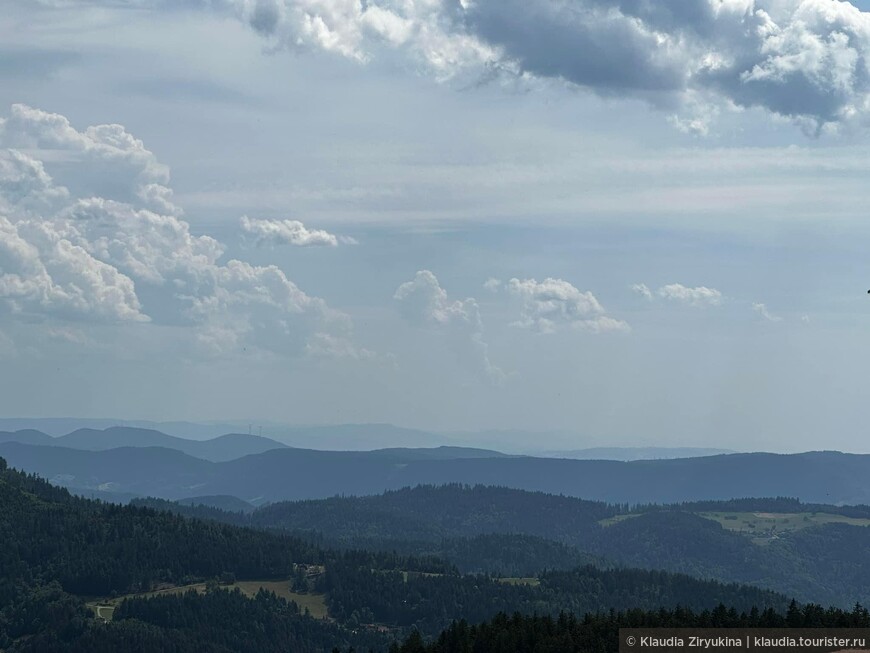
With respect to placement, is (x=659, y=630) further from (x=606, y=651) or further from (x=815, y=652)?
(x=815, y=652)

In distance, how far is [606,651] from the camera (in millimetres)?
195000

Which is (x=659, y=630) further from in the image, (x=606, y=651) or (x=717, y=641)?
(x=717, y=641)

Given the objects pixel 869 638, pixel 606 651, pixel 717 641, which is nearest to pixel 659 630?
pixel 606 651

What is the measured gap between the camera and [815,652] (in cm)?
15550

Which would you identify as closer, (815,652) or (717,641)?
(815,652)

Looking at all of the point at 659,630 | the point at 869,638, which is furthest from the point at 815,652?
the point at 659,630

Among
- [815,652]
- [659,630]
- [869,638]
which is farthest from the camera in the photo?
[659,630]

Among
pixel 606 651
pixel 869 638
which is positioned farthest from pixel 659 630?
pixel 869 638

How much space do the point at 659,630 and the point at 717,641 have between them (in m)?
20.3

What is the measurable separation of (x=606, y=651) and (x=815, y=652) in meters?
45.1

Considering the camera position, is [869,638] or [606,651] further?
[606,651]

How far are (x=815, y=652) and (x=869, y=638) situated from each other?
14.6 metres

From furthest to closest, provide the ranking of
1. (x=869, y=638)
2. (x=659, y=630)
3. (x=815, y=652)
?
(x=659, y=630)
(x=869, y=638)
(x=815, y=652)

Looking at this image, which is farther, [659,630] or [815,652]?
[659,630]
